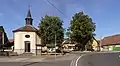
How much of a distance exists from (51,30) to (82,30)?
18474 millimetres

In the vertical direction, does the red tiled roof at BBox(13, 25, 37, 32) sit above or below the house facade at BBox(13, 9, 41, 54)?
above

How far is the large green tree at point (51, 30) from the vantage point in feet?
198

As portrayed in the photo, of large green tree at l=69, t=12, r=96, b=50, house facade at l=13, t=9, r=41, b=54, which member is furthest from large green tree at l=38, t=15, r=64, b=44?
large green tree at l=69, t=12, r=96, b=50

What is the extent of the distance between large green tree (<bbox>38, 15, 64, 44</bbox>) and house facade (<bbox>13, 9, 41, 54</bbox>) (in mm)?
1896

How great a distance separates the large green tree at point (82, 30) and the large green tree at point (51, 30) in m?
15.9

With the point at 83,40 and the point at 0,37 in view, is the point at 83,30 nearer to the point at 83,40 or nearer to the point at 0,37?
the point at 83,40

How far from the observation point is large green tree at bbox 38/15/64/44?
60322 millimetres

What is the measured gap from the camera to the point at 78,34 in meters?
76.8

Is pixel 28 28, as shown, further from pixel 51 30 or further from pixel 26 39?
pixel 51 30

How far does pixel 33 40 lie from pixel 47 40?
3270mm

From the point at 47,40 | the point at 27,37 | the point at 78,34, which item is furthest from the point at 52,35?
the point at 78,34

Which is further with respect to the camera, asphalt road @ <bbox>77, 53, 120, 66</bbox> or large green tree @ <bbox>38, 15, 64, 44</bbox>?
large green tree @ <bbox>38, 15, 64, 44</bbox>

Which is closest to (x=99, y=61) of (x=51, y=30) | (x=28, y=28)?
(x=51, y=30)

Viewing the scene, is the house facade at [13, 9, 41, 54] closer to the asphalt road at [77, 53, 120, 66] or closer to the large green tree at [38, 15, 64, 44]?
the large green tree at [38, 15, 64, 44]
